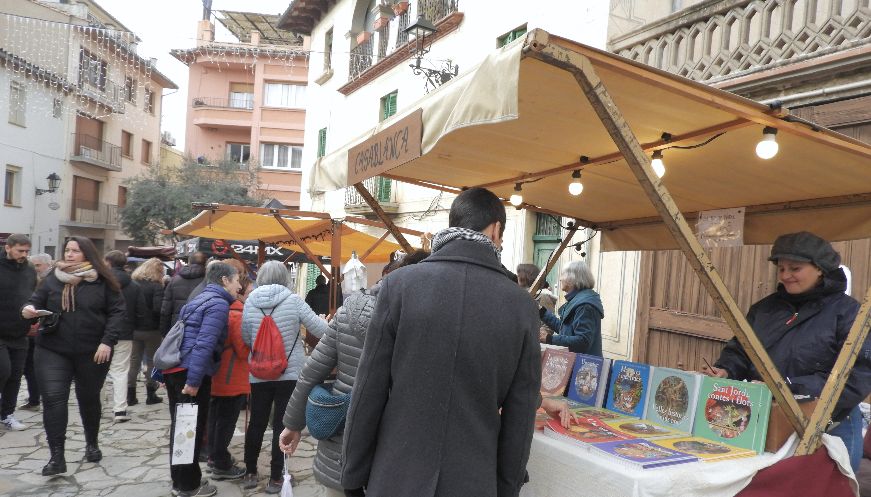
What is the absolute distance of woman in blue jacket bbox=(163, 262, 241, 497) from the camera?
13.9ft

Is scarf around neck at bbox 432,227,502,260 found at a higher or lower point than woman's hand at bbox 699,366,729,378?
higher

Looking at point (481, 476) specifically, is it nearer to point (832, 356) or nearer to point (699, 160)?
point (832, 356)

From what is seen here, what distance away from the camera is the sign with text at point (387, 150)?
2.57m

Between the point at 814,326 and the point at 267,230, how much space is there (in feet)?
23.6

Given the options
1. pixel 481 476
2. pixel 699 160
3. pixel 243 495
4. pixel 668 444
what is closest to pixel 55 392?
pixel 243 495

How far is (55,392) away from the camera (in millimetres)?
4449

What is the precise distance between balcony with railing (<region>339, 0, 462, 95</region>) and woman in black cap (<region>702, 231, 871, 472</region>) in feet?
32.3

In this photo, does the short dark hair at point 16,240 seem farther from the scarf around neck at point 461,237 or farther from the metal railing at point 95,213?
the metal railing at point 95,213

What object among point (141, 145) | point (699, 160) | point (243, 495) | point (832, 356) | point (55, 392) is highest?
point (141, 145)

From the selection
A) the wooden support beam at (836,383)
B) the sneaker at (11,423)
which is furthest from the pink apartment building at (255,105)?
the wooden support beam at (836,383)

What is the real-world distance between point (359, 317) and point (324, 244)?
743 cm

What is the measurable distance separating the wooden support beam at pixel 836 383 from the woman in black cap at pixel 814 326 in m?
0.10

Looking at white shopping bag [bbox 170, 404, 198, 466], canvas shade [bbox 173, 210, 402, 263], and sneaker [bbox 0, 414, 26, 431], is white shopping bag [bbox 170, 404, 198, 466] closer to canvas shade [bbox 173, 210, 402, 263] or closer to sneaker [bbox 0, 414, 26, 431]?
sneaker [bbox 0, 414, 26, 431]

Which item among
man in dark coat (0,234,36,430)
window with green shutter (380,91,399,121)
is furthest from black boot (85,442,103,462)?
window with green shutter (380,91,399,121)
